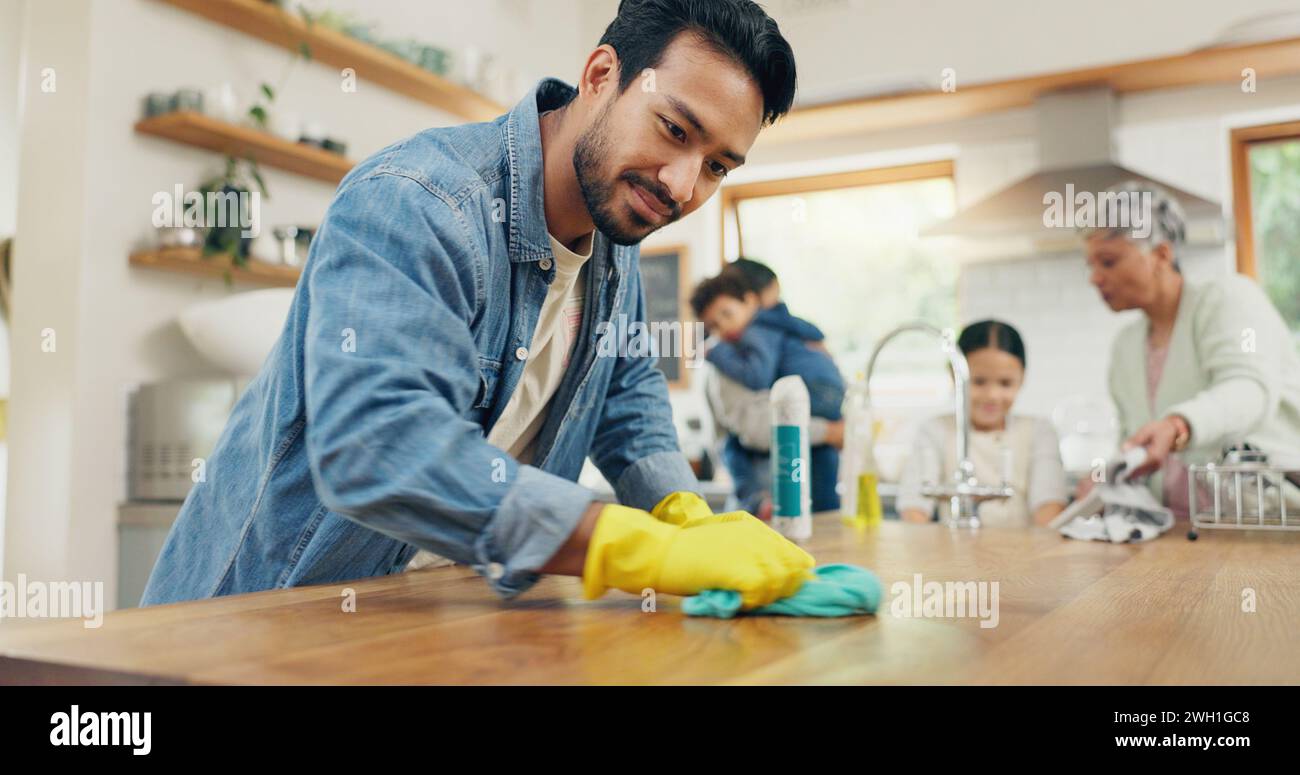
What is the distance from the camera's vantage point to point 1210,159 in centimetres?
390

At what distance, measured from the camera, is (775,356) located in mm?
2818

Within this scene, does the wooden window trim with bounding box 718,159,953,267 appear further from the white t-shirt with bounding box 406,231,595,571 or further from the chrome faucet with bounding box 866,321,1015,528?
the white t-shirt with bounding box 406,231,595,571

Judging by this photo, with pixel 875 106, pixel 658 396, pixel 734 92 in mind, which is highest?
pixel 875 106

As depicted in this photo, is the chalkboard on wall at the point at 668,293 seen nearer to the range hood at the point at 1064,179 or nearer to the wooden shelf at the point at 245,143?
the range hood at the point at 1064,179

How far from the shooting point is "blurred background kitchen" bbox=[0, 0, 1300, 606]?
247cm

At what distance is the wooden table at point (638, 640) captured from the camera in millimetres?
571

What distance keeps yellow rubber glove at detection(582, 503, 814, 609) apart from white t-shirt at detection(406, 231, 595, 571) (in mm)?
371

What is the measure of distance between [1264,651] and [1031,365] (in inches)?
144

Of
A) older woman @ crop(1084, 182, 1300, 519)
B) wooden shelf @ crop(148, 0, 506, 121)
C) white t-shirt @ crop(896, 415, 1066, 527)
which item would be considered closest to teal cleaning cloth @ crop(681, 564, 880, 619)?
older woman @ crop(1084, 182, 1300, 519)

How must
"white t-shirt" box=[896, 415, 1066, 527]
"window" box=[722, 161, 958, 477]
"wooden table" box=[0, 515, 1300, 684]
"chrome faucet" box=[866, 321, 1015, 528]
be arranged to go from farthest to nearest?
"window" box=[722, 161, 958, 477], "white t-shirt" box=[896, 415, 1066, 527], "chrome faucet" box=[866, 321, 1015, 528], "wooden table" box=[0, 515, 1300, 684]
